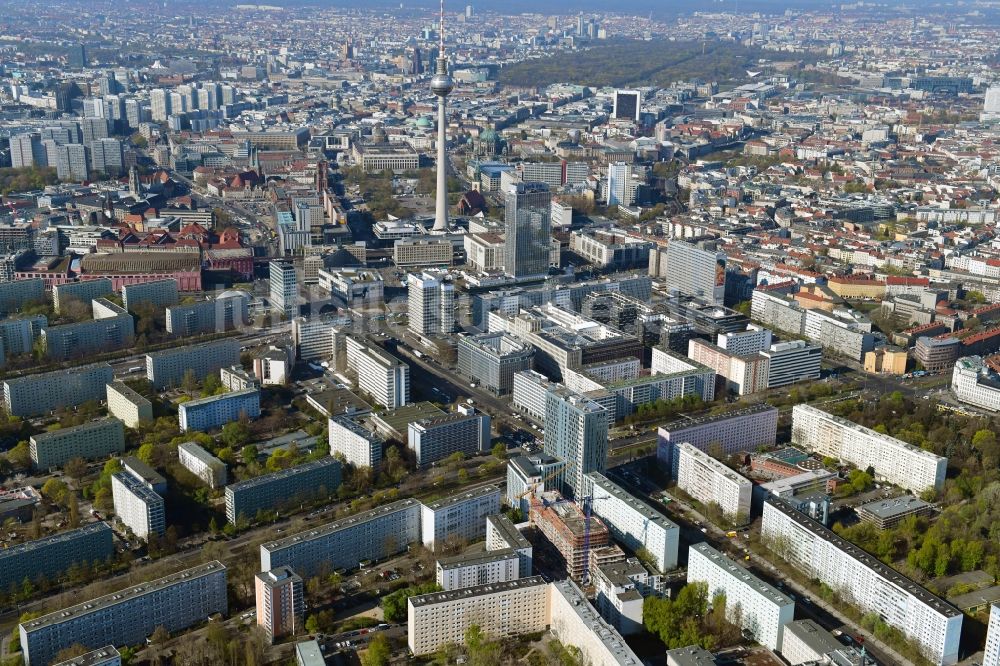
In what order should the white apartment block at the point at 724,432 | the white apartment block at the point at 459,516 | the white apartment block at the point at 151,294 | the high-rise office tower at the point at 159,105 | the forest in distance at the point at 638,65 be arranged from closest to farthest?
the white apartment block at the point at 459,516 → the white apartment block at the point at 724,432 → the white apartment block at the point at 151,294 → the high-rise office tower at the point at 159,105 → the forest in distance at the point at 638,65

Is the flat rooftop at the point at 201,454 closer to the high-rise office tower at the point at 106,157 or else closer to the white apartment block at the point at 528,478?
the white apartment block at the point at 528,478

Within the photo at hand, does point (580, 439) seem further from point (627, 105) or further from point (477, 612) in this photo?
point (627, 105)

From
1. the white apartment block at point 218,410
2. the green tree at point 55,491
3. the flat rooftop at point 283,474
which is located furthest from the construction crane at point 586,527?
the green tree at point 55,491

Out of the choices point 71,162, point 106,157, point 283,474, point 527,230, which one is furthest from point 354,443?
point 106,157

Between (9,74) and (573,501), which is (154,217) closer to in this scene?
(573,501)

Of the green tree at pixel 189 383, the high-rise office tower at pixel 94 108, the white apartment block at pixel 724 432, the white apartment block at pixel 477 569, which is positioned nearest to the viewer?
the white apartment block at pixel 477 569

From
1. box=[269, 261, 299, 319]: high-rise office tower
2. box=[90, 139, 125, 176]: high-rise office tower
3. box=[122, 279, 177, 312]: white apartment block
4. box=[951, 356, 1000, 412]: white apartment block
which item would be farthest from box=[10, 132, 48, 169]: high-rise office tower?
box=[951, 356, 1000, 412]: white apartment block
